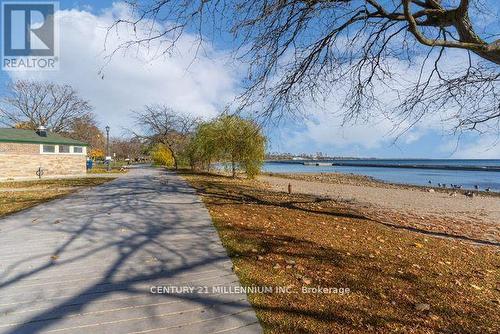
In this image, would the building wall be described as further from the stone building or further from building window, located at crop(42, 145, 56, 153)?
building window, located at crop(42, 145, 56, 153)

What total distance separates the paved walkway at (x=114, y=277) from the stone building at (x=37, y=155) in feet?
58.3

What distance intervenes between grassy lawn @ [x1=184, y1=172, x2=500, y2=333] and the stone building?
21577mm

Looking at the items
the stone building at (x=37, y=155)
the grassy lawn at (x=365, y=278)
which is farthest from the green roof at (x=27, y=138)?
the grassy lawn at (x=365, y=278)

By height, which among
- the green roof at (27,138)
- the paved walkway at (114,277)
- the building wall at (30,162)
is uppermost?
the green roof at (27,138)

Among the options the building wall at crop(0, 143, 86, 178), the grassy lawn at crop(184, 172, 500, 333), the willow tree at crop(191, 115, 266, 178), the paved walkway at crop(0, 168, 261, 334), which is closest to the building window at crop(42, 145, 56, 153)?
the building wall at crop(0, 143, 86, 178)

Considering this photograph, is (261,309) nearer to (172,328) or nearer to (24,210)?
(172,328)

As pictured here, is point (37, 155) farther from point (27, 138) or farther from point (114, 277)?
point (114, 277)

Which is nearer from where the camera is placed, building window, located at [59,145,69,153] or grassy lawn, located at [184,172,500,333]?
grassy lawn, located at [184,172,500,333]

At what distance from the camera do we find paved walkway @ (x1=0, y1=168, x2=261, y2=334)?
275cm

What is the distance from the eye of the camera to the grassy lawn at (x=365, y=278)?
2.75m

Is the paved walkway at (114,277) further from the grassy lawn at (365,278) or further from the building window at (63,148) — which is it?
the building window at (63,148)

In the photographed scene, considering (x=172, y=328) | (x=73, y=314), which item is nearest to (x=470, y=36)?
(x=172, y=328)

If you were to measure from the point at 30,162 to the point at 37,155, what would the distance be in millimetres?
762

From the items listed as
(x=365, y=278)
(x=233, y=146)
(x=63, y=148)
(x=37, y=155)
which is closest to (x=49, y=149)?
(x=37, y=155)
